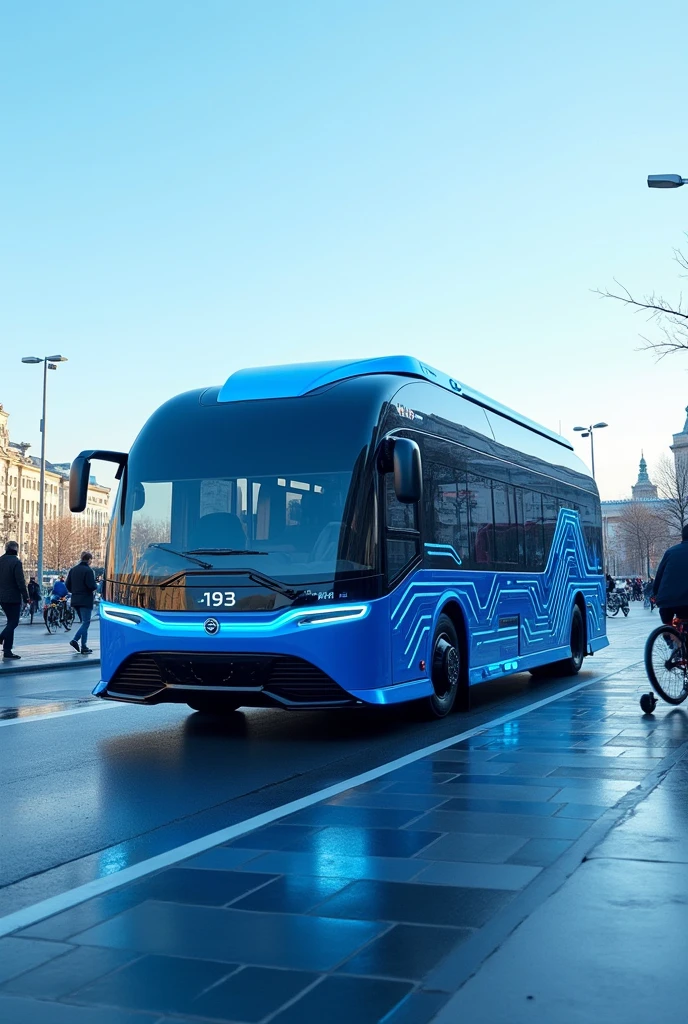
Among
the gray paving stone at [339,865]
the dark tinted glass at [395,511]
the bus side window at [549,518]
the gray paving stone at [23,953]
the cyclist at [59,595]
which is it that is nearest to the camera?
the gray paving stone at [23,953]

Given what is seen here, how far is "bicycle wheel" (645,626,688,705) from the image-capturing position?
11.4 metres

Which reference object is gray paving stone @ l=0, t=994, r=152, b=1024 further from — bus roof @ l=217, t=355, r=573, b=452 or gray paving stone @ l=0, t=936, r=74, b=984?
bus roof @ l=217, t=355, r=573, b=452

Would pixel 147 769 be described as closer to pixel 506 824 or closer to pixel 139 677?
pixel 139 677

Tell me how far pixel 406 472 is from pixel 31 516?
481 ft

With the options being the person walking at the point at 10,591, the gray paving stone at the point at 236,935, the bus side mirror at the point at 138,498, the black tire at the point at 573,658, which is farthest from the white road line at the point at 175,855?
the person walking at the point at 10,591

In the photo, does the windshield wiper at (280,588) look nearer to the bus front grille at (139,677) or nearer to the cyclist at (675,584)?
the bus front grille at (139,677)

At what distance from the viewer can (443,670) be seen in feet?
35.3

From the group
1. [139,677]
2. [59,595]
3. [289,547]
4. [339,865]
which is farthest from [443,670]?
[59,595]

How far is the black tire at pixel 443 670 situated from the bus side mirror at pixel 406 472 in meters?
1.86

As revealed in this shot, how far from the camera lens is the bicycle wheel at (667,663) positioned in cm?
1142

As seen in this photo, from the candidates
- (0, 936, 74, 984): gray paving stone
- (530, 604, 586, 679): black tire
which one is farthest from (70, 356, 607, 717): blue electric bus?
(530, 604, 586, 679): black tire

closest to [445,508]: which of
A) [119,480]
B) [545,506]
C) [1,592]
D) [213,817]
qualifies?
[119,480]

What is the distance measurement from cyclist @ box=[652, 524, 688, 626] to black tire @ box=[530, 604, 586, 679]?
15.7ft

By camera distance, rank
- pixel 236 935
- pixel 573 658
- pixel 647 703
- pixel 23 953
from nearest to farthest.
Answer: pixel 23 953 < pixel 236 935 < pixel 647 703 < pixel 573 658
